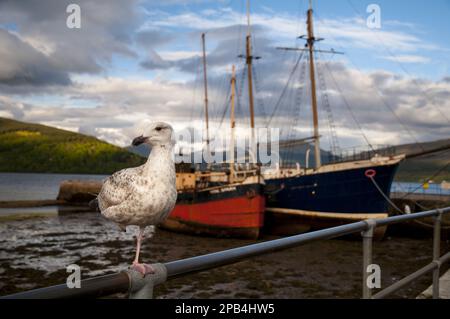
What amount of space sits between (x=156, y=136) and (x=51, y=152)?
643ft

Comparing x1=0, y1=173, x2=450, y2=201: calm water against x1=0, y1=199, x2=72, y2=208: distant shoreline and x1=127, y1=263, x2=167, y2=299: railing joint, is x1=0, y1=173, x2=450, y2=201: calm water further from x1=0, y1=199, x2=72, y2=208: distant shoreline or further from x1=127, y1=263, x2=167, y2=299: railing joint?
x1=127, y1=263, x2=167, y2=299: railing joint

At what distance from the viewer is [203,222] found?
28062 mm

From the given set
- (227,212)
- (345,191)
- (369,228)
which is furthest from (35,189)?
(369,228)

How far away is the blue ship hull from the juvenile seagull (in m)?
24.5

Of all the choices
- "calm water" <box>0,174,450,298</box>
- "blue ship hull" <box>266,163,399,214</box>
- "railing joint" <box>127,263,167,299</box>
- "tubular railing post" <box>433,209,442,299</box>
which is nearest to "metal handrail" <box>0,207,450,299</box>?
"railing joint" <box>127,263,167,299</box>

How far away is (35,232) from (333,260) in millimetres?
21877

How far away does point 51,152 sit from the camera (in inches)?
7170

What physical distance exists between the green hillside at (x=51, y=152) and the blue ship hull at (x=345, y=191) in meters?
148

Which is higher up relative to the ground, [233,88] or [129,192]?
[233,88]

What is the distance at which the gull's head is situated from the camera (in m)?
2.57

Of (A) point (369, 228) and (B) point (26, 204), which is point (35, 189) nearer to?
(B) point (26, 204)

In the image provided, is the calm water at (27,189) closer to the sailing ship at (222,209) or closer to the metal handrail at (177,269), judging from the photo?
the sailing ship at (222,209)

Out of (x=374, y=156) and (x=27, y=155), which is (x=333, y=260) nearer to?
(x=374, y=156)
